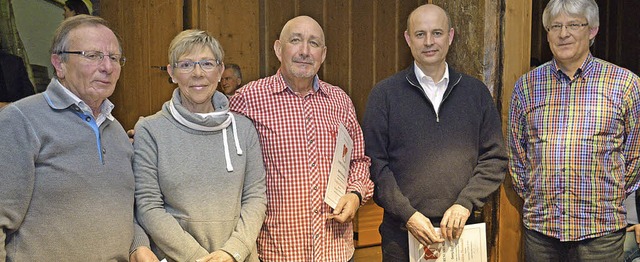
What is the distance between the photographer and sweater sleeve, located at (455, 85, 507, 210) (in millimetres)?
2336

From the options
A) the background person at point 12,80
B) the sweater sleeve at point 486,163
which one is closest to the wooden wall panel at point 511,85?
the sweater sleeve at point 486,163

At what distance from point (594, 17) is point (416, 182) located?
103 centimetres

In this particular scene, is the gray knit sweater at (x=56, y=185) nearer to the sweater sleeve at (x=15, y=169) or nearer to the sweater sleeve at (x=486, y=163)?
the sweater sleeve at (x=15, y=169)

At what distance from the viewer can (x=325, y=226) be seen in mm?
2293

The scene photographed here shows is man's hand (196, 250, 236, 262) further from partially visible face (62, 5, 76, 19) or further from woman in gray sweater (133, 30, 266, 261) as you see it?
partially visible face (62, 5, 76, 19)

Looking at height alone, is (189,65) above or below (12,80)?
above

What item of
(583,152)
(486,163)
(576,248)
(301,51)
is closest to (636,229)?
(576,248)

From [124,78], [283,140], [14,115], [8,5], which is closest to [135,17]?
[124,78]

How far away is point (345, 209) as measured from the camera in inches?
89.4

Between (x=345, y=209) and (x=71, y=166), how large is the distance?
993mm

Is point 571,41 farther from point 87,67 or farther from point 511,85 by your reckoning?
point 87,67

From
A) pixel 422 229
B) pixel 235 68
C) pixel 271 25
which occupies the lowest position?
pixel 422 229

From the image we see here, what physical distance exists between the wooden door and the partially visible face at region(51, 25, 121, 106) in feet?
8.71

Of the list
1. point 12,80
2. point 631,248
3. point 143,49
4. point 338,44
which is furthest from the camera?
point 338,44
